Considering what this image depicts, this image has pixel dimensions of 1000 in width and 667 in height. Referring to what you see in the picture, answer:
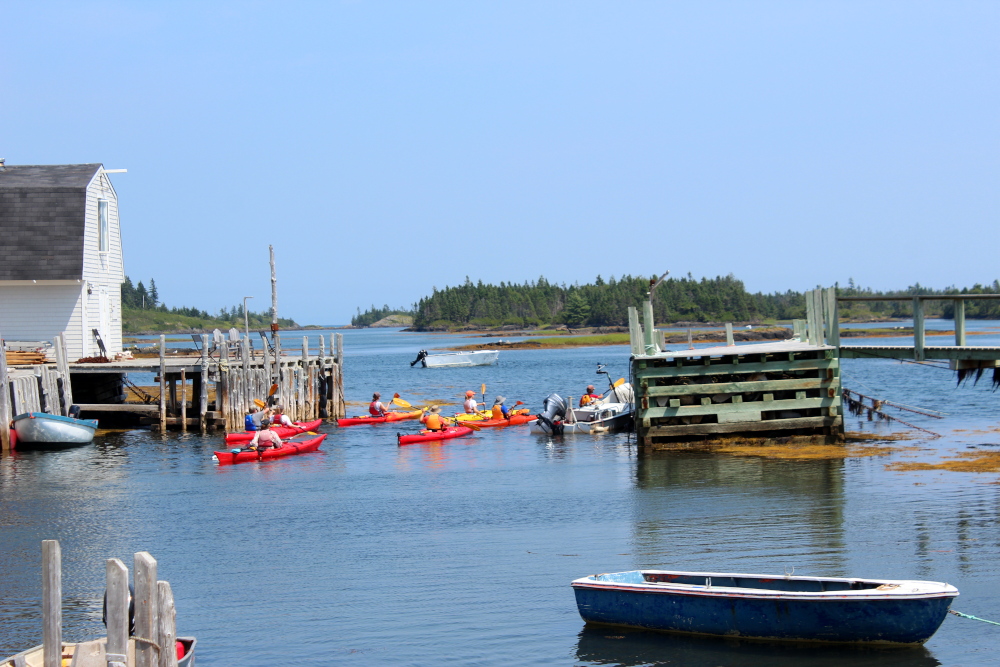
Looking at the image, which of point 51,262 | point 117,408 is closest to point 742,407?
point 117,408

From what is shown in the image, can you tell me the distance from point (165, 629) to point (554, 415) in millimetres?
25132

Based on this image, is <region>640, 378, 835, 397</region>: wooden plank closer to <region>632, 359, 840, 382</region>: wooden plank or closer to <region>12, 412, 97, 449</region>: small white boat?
<region>632, 359, 840, 382</region>: wooden plank

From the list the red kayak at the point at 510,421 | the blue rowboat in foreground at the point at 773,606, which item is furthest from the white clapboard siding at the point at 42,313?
the blue rowboat in foreground at the point at 773,606

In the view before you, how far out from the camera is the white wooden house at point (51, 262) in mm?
36156

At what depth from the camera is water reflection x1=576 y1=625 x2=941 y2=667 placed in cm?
1105

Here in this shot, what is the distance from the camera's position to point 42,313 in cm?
3650

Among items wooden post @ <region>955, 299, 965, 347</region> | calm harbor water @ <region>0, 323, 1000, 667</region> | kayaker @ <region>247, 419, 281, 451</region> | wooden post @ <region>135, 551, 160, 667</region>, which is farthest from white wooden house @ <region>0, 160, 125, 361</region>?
wooden post @ <region>135, 551, 160, 667</region>

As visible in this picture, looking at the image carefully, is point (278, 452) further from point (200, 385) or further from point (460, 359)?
point (460, 359)

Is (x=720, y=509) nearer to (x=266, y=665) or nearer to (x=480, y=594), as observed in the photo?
(x=480, y=594)

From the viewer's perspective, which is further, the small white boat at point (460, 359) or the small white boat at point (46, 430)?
the small white boat at point (460, 359)

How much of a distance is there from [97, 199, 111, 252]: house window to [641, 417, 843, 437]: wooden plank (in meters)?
23.4

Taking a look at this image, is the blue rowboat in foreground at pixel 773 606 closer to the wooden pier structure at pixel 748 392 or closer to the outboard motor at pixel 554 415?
the wooden pier structure at pixel 748 392

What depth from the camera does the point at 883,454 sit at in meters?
25.0

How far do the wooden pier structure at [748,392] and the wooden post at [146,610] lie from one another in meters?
18.1
